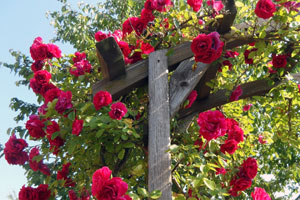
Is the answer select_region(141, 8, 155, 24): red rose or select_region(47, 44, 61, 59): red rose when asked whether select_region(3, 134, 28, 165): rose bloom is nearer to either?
select_region(47, 44, 61, 59): red rose

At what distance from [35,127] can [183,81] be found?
1.03m

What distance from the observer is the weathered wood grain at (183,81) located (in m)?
1.86

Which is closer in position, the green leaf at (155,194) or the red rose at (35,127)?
the green leaf at (155,194)

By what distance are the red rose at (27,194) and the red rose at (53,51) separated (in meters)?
0.99

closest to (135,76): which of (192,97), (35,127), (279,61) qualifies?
(192,97)

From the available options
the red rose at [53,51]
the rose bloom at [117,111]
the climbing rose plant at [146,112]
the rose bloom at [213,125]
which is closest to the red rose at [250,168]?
the climbing rose plant at [146,112]

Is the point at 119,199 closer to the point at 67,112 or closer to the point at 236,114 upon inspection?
the point at 67,112

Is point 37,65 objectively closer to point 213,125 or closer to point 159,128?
point 159,128

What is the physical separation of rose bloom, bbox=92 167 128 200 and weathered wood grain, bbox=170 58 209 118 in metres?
0.68

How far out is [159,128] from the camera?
1659 millimetres

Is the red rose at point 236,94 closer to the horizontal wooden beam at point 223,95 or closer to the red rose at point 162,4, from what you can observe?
the horizontal wooden beam at point 223,95

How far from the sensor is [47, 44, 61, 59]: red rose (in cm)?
226

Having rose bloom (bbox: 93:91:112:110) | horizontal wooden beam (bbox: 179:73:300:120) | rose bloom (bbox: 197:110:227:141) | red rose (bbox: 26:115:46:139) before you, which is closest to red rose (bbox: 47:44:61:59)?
red rose (bbox: 26:115:46:139)

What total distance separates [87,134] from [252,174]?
41.9 inches
